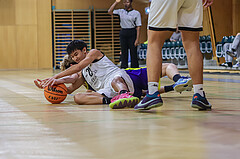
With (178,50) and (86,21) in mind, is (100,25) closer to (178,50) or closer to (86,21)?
(86,21)

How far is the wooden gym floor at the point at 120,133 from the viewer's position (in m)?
1.55

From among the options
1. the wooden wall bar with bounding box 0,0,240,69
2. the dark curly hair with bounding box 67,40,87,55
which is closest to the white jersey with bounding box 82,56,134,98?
the dark curly hair with bounding box 67,40,87,55

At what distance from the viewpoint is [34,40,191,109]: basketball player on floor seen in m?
3.53

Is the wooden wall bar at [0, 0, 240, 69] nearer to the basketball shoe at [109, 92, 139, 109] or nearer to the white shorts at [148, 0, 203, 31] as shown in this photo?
the basketball shoe at [109, 92, 139, 109]

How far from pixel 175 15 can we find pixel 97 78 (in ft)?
4.20

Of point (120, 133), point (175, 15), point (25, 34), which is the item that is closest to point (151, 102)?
point (175, 15)

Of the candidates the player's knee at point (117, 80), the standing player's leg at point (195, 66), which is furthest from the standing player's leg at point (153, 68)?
the player's knee at point (117, 80)

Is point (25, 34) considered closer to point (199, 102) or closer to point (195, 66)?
point (195, 66)

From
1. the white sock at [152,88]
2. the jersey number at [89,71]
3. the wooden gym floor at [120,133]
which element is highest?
the jersey number at [89,71]

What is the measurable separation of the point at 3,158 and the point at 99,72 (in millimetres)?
2367

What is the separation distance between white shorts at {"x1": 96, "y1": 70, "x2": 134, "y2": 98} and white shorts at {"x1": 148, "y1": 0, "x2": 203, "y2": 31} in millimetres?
898

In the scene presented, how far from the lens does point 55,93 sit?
3.59 meters

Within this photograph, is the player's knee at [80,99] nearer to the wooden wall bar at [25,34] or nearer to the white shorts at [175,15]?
the white shorts at [175,15]

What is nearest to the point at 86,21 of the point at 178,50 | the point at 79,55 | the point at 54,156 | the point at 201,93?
the point at 178,50
